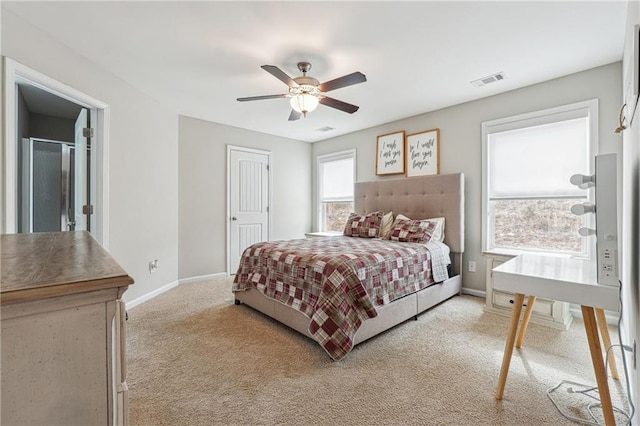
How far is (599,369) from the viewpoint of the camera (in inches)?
52.7

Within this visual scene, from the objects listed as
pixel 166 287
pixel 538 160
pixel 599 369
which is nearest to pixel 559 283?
pixel 599 369

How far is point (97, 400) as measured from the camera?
0.59m

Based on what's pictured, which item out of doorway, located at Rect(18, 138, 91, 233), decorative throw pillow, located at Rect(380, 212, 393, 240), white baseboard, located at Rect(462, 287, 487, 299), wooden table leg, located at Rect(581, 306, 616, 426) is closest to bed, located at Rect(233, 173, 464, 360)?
white baseboard, located at Rect(462, 287, 487, 299)

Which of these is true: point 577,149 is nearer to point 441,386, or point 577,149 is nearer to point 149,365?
point 441,386

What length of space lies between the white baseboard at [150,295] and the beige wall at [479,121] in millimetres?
3445

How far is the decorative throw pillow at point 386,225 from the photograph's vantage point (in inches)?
150

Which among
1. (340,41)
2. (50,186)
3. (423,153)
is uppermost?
(340,41)

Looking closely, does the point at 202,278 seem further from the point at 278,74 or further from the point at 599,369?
the point at 599,369

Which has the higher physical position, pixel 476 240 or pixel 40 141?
pixel 40 141

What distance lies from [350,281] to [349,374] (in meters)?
0.62

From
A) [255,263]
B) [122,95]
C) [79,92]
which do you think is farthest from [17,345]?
[122,95]

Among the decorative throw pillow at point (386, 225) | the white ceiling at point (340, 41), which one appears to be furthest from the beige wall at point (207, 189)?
the decorative throw pillow at point (386, 225)

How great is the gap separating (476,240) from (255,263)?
8.90 ft

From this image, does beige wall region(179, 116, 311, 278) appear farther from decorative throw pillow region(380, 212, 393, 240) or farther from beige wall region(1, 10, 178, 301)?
decorative throw pillow region(380, 212, 393, 240)
